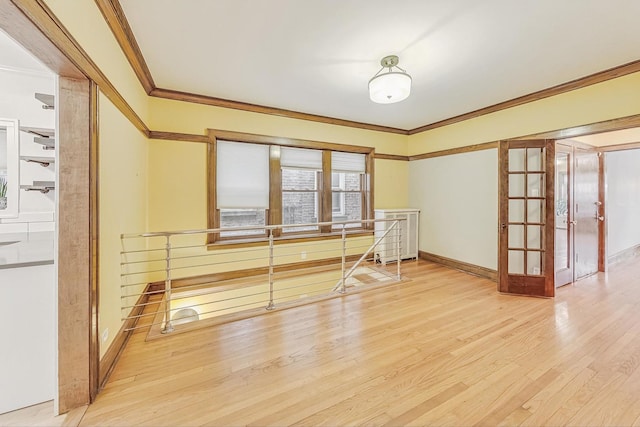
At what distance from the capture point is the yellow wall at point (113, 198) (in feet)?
5.96

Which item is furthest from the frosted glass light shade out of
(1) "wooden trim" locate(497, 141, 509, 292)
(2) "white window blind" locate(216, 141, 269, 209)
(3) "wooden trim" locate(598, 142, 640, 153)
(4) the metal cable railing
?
(3) "wooden trim" locate(598, 142, 640, 153)

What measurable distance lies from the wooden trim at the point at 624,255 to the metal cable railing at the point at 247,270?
4023 mm

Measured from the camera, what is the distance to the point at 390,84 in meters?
2.43

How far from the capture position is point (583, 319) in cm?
267

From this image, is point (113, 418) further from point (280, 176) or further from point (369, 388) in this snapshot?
point (280, 176)

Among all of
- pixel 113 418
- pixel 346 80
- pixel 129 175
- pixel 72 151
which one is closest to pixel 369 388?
pixel 113 418

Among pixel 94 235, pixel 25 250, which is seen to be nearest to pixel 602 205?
pixel 94 235

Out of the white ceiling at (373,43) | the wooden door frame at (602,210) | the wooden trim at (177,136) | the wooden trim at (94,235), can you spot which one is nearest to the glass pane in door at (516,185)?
the white ceiling at (373,43)

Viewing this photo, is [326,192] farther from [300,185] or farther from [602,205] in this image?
[602,205]

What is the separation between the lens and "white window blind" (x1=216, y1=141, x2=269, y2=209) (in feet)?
12.6

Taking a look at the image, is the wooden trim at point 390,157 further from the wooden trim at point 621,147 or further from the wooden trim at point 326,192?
the wooden trim at point 621,147

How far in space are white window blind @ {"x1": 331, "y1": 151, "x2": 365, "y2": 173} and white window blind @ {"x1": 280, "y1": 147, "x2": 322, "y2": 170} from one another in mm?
318

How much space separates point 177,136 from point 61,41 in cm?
232

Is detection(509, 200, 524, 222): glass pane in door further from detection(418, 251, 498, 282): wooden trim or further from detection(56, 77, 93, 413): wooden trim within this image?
detection(56, 77, 93, 413): wooden trim
